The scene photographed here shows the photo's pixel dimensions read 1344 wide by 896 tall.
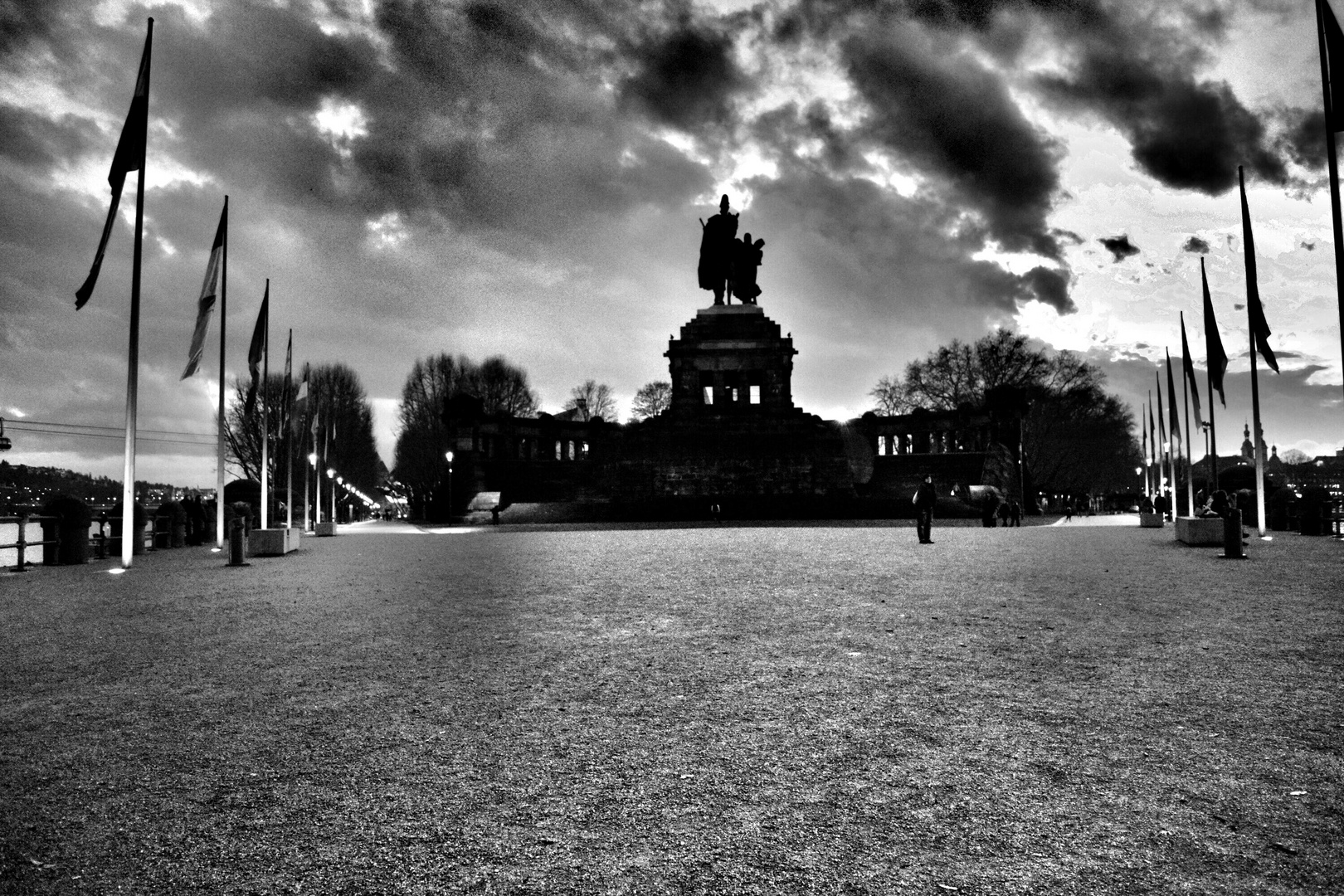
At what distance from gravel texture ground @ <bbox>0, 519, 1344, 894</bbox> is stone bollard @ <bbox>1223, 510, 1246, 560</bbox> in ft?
21.3

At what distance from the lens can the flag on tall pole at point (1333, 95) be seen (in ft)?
47.3

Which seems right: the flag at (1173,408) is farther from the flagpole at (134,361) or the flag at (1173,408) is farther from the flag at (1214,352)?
the flagpole at (134,361)

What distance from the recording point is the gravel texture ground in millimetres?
3250

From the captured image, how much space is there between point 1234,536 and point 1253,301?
7.01m

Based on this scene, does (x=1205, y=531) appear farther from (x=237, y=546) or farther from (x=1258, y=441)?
(x=237, y=546)

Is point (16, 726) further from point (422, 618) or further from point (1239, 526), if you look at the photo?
point (1239, 526)

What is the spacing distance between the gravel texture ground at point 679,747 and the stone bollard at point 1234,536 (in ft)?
21.3

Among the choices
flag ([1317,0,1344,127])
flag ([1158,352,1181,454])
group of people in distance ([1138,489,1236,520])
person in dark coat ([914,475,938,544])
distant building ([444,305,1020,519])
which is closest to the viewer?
flag ([1317,0,1344,127])

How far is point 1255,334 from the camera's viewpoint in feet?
64.3

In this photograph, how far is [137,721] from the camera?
521 cm

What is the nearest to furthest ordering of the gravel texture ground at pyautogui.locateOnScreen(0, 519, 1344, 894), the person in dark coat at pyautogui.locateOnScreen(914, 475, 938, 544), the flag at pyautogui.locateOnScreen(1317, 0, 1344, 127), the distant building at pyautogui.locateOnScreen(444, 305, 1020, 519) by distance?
the gravel texture ground at pyautogui.locateOnScreen(0, 519, 1344, 894) < the flag at pyautogui.locateOnScreen(1317, 0, 1344, 127) < the person in dark coat at pyautogui.locateOnScreen(914, 475, 938, 544) < the distant building at pyautogui.locateOnScreen(444, 305, 1020, 519)

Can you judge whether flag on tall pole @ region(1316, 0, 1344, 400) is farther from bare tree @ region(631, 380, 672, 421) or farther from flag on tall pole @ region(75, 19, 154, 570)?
bare tree @ region(631, 380, 672, 421)

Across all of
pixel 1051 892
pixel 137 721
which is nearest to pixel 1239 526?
pixel 1051 892

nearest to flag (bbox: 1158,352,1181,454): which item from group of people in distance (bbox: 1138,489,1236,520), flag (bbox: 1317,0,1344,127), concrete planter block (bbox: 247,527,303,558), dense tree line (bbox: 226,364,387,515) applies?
group of people in distance (bbox: 1138,489,1236,520)
